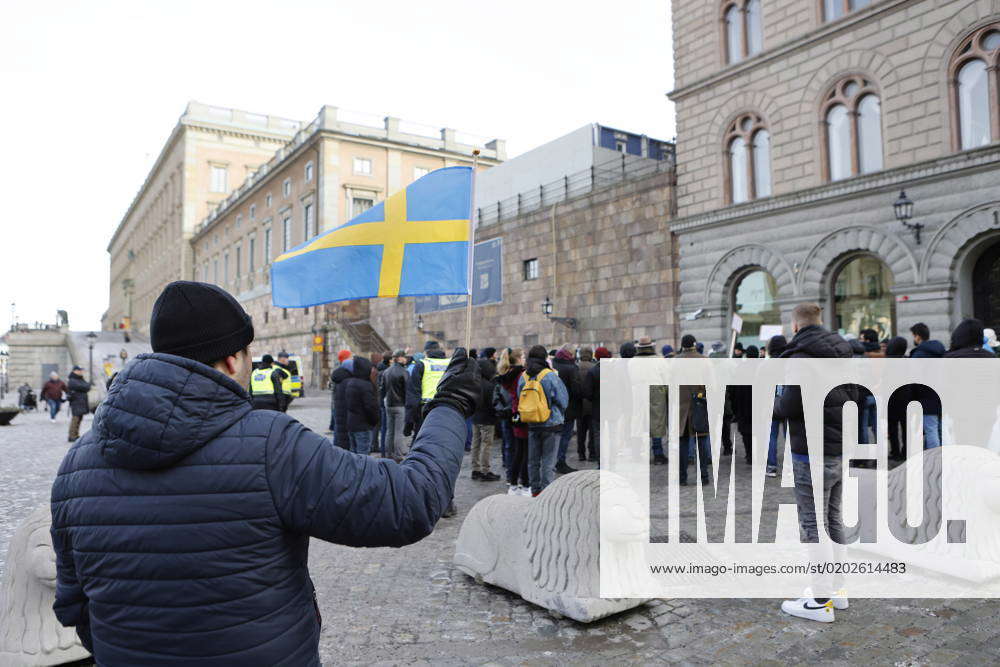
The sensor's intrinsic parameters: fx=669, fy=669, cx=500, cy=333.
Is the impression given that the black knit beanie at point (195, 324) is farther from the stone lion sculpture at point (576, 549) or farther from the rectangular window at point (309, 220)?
the rectangular window at point (309, 220)

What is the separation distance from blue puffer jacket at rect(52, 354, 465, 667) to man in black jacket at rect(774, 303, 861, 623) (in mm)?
3378

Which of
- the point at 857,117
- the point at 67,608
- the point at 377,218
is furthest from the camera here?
the point at 857,117

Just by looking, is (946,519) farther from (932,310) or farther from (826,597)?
(932,310)

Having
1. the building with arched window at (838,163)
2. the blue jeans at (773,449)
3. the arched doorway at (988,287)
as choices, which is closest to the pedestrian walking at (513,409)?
the blue jeans at (773,449)

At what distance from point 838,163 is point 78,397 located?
1877 centimetres

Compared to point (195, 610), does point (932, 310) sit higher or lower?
higher

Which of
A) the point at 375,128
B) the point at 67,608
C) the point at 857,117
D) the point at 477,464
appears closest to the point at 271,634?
the point at 67,608

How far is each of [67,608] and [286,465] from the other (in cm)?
80

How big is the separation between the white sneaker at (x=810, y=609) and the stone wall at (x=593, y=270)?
15.7 m

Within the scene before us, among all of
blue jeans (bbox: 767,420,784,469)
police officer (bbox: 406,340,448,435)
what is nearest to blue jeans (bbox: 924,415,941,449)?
blue jeans (bbox: 767,420,784,469)

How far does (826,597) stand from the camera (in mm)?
4117

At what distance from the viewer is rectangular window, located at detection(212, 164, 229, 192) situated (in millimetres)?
61188

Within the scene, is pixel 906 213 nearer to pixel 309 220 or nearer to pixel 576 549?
pixel 576 549

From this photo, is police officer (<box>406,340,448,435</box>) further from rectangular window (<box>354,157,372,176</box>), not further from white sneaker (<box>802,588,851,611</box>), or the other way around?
rectangular window (<box>354,157,372,176</box>)
